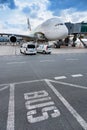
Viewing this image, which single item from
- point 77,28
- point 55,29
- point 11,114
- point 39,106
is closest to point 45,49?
point 55,29

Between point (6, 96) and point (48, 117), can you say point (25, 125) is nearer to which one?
point (48, 117)

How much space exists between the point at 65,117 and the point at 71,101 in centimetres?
128

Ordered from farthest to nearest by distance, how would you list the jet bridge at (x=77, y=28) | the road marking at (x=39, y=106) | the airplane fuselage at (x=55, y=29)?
the jet bridge at (x=77, y=28), the airplane fuselage at (x=55, y=29), the road marking at (x=39, y=106)

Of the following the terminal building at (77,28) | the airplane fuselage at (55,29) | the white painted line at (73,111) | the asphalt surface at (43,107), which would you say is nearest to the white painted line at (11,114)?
the asphalt surface at (43,107)

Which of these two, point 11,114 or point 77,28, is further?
point 77,28

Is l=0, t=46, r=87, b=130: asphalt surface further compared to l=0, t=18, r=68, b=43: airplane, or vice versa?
l=0, t=18, r=68, b=43: airplane

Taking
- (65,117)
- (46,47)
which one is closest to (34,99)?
(65,117)

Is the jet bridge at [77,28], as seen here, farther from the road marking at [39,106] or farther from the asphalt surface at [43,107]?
the road marking at [39,106]

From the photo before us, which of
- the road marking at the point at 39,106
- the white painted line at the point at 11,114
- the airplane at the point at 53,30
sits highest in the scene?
the airplane at the point at 53,30

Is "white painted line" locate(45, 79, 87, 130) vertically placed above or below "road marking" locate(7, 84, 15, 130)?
above

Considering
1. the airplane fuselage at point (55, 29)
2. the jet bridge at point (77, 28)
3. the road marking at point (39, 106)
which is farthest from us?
the jet bridge at point (77, 28)

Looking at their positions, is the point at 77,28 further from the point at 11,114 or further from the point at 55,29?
the point at 11,114

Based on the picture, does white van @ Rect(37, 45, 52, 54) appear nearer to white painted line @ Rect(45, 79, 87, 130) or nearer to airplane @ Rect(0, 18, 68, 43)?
airplane @ Rect(0, 18, 68, 43)

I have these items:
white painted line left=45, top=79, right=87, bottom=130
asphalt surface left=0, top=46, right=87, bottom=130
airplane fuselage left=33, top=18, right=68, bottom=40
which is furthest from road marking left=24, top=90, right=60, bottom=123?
airplane fuselage left=33, top=18, right=68, bottom=40
